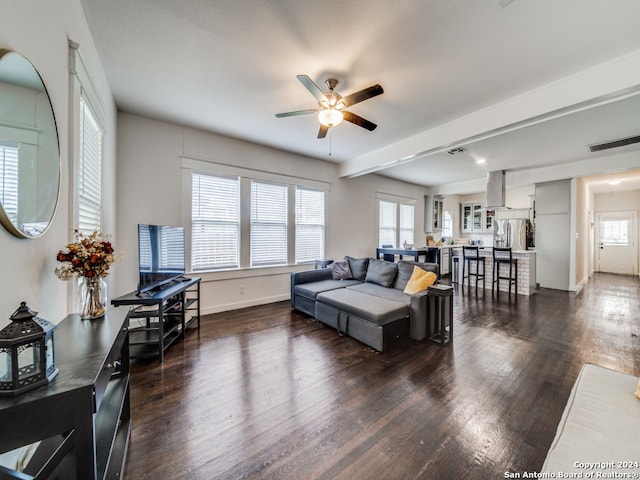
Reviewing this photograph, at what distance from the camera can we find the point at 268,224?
484 cm

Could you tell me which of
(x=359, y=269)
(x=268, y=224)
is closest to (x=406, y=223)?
(x=359, y=269)

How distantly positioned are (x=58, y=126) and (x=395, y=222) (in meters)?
6.99

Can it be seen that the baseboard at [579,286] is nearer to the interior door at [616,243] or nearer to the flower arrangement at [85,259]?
the interior door at [616,243]

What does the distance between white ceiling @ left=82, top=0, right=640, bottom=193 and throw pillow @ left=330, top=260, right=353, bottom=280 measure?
232cm

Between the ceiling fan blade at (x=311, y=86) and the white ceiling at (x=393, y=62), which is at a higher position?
the white ceiling at (x=393, y=62)

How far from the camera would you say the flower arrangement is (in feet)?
4.84

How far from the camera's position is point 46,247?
56.0 inches

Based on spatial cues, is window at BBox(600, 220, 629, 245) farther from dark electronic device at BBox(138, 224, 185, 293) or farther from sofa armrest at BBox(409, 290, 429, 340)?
dark electronic device at BBox(138, 224, 185, 293)

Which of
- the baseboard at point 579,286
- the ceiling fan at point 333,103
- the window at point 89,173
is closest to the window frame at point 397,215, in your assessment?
the baseboard at point 579,286

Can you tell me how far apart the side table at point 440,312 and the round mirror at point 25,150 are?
347 cm

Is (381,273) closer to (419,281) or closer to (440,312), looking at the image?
(419,281)

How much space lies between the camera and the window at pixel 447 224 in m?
9.19

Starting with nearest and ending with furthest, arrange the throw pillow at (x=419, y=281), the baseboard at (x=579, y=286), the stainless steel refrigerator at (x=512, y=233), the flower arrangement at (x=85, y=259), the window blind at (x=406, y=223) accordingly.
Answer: the flower arrangement at (x=85, y=259), the throw pillow at (x=419, y=281), the baseboard at (x=579, y=286), the stainless steel refrigerator at (x=512, y=233), the window blind at (x=406, y=223)

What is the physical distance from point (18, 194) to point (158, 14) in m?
1.78
